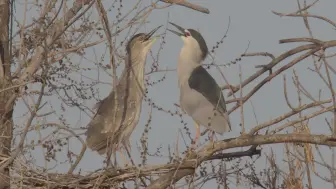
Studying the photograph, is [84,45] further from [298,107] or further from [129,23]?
[298,107]

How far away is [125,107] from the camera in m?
7.09

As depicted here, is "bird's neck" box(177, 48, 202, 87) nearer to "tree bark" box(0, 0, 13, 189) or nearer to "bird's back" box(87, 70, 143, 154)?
"bird's back" box(87, 70, 143, 154)

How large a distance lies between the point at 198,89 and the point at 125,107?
2.77 ft

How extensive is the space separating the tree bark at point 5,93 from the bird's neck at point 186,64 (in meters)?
2.02

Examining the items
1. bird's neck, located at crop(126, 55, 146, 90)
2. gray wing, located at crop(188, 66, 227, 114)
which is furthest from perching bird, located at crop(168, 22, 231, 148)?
bird's neck, located at crop(126, 55, 146, 90)

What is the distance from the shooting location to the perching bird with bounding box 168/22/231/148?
696 cm

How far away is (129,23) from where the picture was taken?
6.09m

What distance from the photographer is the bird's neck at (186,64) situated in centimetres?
806

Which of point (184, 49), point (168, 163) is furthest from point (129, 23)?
point (184, 49)

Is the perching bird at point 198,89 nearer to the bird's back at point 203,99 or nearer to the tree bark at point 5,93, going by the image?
the bird's back at point 203,99

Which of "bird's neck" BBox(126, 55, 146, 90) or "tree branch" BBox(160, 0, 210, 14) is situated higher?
"tree branch" BBox(160, 0, 210, 14)

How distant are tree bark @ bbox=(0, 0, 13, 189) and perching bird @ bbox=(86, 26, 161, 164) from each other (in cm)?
75

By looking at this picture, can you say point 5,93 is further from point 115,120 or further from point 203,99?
point 203,99

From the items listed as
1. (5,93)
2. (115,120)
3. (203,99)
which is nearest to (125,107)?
(115,120)
